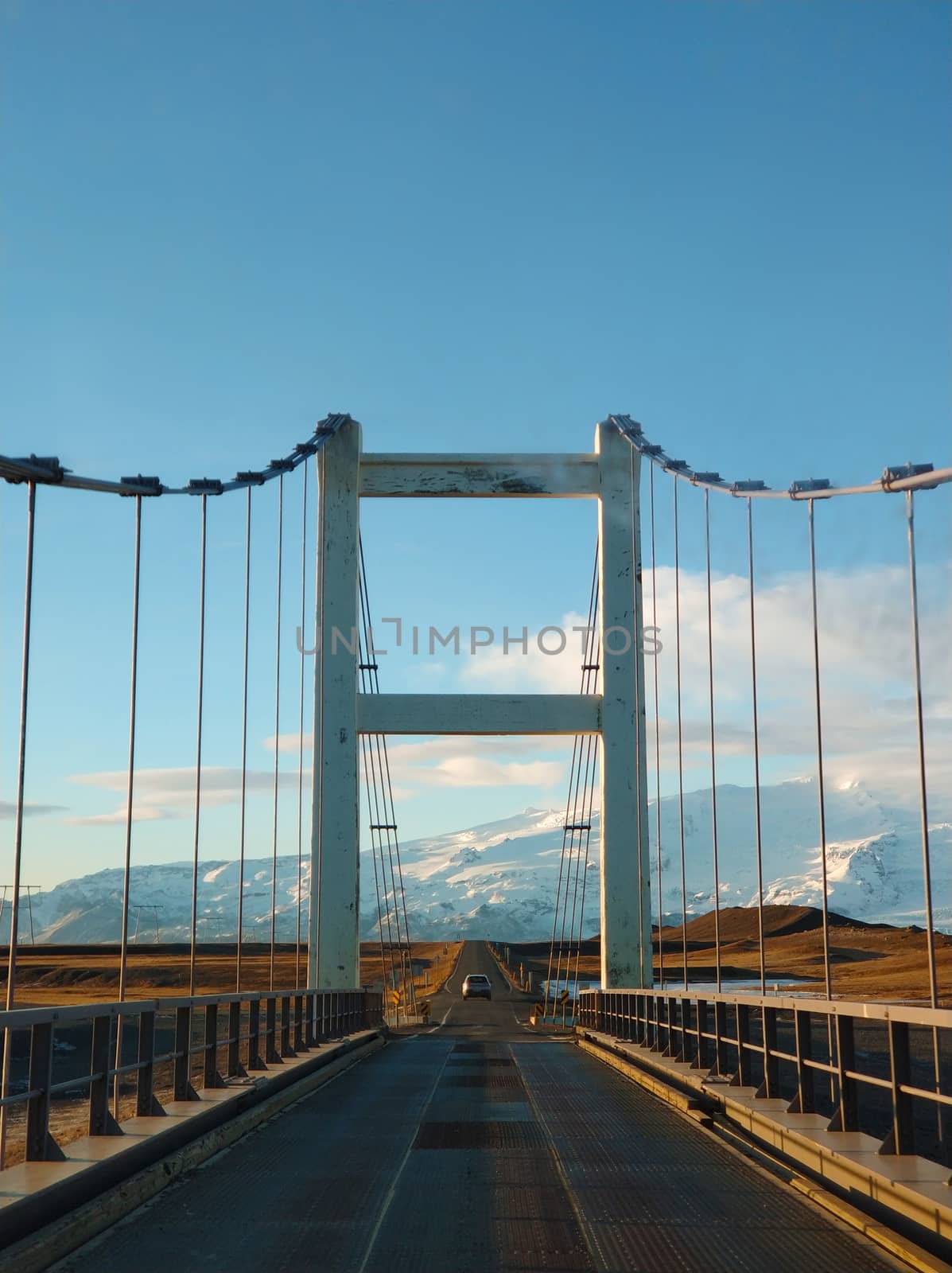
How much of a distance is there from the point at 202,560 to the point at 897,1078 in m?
9.00

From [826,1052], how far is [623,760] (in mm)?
6850

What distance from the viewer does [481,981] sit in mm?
67062

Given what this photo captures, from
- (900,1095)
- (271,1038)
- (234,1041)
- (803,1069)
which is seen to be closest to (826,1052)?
(271,1038)

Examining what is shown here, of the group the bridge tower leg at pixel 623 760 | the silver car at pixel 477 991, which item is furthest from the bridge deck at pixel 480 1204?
the silver car at pixel 477 991

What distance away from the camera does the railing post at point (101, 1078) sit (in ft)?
27.0

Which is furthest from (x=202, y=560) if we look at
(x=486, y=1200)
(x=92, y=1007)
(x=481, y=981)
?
(x=481, y=981)

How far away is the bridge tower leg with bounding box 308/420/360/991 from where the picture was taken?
25156 mm

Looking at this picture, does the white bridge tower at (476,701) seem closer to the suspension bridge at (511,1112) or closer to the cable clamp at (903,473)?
the suspension bridge at (511,1112)

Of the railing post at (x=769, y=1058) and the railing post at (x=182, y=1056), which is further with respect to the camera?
the railing post at (x=769, y=1058)

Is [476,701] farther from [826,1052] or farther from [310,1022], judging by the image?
[826,1052]

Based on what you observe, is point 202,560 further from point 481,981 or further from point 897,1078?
point 481,981

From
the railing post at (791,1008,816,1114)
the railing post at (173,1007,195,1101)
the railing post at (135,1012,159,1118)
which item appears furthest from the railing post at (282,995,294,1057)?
the railing post at (791,1008,816,1114)

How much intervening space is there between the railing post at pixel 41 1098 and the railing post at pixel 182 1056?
2.41 meters

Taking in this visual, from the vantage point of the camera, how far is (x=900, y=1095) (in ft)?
24.7
